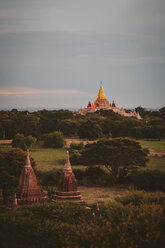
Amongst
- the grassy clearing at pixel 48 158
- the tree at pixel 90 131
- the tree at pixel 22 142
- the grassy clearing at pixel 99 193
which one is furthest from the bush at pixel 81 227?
the tree at pixel 90 131

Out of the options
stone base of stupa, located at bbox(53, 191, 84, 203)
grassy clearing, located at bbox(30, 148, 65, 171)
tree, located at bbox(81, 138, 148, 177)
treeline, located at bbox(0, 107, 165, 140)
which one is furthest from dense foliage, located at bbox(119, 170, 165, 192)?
treeline, located at bbox(0, 107, 165, 140)

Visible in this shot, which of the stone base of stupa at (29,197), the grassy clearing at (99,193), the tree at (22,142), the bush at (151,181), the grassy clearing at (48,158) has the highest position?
the tree at (22,142)

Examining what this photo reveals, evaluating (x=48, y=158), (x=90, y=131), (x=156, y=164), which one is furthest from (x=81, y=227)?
(x=90, y=131)

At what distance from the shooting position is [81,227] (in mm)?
20844

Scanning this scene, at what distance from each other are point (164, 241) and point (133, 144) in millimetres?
31437

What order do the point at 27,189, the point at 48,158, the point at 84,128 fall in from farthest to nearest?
the point at 84,128 < the point at 48,158 < the point at 27,189

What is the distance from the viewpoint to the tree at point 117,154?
48438 mm

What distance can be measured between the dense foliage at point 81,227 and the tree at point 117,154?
79.1 ft

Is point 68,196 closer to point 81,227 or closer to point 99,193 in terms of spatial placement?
point 81,227

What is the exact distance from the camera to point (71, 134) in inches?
3981

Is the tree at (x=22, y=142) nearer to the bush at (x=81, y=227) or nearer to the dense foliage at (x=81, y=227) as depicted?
the dense foliage at (x=81, y=227)

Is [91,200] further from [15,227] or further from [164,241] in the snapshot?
[164,241]

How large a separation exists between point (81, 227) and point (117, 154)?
27462 millimetres

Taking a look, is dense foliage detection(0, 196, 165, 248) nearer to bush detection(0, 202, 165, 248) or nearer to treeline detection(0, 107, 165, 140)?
bush detection(0, 202, 165, 248)
